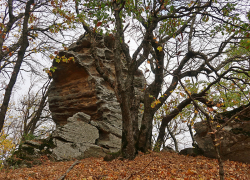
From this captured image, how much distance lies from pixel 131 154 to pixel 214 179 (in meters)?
2.94

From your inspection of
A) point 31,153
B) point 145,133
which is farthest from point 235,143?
point 31,153

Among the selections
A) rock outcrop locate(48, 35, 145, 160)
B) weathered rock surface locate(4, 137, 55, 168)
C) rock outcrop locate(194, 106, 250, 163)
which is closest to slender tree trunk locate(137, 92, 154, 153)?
rock outcrop locate(48, 35, 145, 160)

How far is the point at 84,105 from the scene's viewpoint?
Result: 11453 millimetres

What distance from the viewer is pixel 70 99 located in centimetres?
1210

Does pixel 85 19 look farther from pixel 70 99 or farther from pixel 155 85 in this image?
pixel 70 99

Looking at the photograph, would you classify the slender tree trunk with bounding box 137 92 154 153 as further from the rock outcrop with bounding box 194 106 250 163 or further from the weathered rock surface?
A: the weathered rock surface

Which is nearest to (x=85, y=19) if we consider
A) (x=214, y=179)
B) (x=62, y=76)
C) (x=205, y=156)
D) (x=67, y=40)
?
(x=67, y=40)

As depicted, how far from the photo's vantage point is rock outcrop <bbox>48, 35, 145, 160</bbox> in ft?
29.5

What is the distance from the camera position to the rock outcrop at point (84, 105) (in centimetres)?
899

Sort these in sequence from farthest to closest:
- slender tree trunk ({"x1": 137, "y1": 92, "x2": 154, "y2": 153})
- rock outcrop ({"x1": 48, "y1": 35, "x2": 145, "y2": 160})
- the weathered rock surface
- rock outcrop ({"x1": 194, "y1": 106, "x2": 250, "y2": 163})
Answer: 1. rock outcrop ({"x1": 48, "y1": 35, "x2": 145, "y2": 160})
2. slender tree trunk ({"x1": 137, "y1": 92, "x2": 154, "y2": 153})
3. the weathered rock surface
4. rock outcrop ({"x1": 194, "y1": 106, "x2": 250, "y2": 163})

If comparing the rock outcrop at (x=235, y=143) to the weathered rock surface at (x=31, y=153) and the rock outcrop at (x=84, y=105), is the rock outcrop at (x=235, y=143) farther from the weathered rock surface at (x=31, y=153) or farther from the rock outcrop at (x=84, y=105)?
the weathered rock surface at (x=31, y=153)

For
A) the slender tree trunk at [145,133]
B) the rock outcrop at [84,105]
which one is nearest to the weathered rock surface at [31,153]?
the rock outcrop at [84,105]

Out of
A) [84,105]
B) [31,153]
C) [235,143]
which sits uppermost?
[84,105]

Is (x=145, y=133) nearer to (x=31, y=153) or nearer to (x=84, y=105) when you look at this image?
(x=84, y=105)
